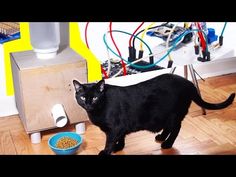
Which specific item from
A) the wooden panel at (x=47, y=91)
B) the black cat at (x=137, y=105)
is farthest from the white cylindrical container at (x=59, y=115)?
the black cat at (x=137, y=105)

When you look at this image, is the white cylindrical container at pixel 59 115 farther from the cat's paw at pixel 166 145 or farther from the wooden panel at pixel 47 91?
the cat's paw at pixel 166 145

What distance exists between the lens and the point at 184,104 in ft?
3.63

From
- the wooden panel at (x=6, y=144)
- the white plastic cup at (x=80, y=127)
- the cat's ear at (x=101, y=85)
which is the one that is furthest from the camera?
the white plastic cup at (x=80, y=127)

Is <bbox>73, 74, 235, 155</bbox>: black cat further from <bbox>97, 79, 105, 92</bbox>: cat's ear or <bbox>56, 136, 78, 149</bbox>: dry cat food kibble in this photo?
<bbox>56, 136, 78, 149</bbox>: dry cat food kibble

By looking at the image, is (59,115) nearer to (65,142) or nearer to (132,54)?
(65,142)

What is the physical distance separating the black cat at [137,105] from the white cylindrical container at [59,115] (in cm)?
17

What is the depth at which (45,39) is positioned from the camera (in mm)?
1156

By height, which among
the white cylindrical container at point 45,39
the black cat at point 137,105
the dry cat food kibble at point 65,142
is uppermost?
the white cylindrical container at point 45,39

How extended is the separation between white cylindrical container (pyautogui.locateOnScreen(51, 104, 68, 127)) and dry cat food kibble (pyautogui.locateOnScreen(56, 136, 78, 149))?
0.06m

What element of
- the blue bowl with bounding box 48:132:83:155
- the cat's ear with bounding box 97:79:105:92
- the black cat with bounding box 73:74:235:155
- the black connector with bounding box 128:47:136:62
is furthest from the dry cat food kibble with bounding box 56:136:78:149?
the black connector with bounding box 128:47:136:62

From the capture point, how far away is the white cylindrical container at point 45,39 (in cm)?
113

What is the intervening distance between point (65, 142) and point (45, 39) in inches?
14.0
